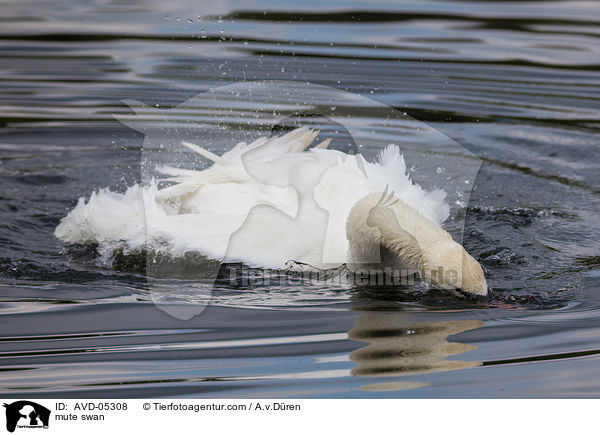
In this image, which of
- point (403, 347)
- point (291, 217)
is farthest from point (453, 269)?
point (291, 217)

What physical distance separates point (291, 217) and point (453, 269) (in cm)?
105

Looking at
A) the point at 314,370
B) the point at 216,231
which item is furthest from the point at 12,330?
the point at 314,370

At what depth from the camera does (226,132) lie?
8.49 m

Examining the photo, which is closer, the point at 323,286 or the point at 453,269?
the point at 453,269

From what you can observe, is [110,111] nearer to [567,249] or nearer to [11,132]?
[11,132]

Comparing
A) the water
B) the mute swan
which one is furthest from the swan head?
the water

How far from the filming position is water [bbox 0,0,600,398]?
13.4ft
